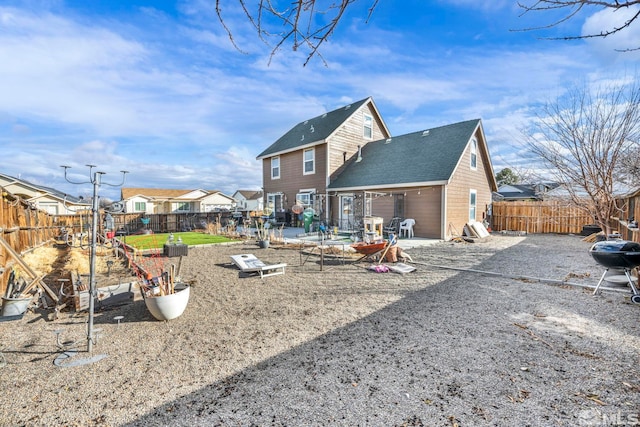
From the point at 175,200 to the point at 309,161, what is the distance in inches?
1251

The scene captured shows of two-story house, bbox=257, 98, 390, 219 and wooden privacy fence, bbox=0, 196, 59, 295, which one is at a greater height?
two-story house, bbox=257, 98, 390, 219

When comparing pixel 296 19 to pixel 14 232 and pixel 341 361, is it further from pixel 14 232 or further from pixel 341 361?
pixel 14 232

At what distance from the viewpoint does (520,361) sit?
319 centimetres

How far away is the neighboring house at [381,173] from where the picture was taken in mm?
14461

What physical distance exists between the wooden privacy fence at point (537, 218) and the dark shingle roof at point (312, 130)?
11730mm

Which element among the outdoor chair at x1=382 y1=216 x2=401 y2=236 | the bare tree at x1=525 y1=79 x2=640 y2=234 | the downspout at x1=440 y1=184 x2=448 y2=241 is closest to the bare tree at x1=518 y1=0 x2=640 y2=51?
the bare tree at x1=525 y1=79 x2=640 y2=234

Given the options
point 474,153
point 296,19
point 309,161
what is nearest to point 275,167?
point 309,161

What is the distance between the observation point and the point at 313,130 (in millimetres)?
20562

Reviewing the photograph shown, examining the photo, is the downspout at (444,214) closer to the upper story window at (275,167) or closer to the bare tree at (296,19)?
the upper story window at (275,167)

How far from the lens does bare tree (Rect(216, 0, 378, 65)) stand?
182cm

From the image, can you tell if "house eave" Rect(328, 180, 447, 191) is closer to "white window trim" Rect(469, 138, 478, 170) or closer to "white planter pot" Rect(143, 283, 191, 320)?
"white window trim" Rect(469, 138, 478, 170)

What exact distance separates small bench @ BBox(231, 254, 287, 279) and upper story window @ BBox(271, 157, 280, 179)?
48.4 feet

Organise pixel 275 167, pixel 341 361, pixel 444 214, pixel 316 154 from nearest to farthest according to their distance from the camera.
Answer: pixel 341 361 < pixel 444 214 < pixel 316 154 < pixel 275 167

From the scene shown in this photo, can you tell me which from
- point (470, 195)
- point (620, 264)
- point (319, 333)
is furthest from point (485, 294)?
point (470, 195)
